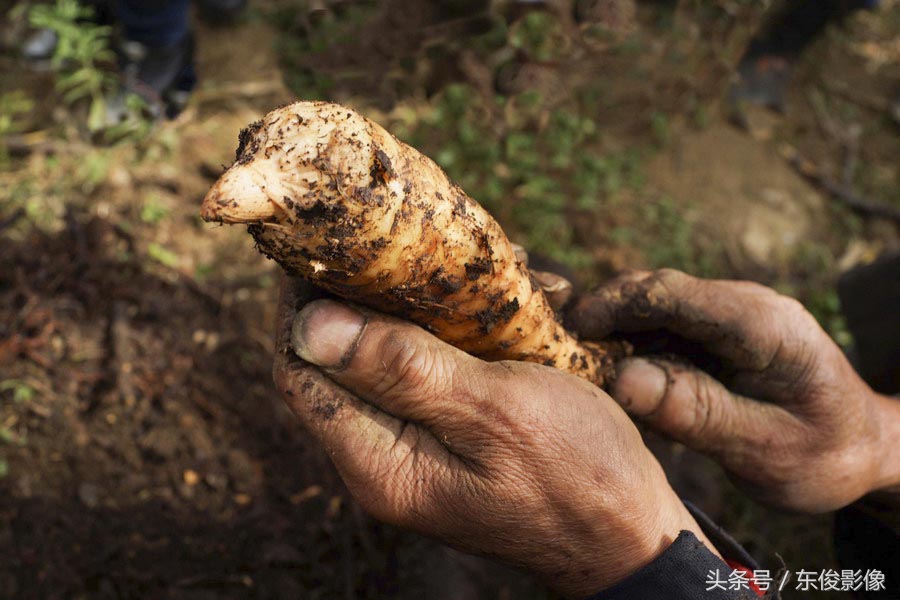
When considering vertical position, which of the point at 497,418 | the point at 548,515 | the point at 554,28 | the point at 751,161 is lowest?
the point at 751,161

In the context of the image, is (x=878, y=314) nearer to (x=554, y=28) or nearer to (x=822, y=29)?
(x=554, y=28)

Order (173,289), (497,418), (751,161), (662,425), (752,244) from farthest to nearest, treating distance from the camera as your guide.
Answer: (751,161) → (752,244) → (173,289) → (662,425) → (497,418)

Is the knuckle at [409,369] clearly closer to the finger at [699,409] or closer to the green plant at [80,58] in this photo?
the finger at [699,409]

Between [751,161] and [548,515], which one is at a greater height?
[548,515]

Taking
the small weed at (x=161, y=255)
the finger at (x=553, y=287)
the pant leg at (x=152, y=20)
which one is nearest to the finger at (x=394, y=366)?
the finger at (x=553, y=287)

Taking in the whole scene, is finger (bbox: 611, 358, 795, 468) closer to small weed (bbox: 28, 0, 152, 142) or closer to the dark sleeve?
the dark sleeve

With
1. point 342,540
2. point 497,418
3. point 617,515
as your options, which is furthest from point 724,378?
point 342,540
